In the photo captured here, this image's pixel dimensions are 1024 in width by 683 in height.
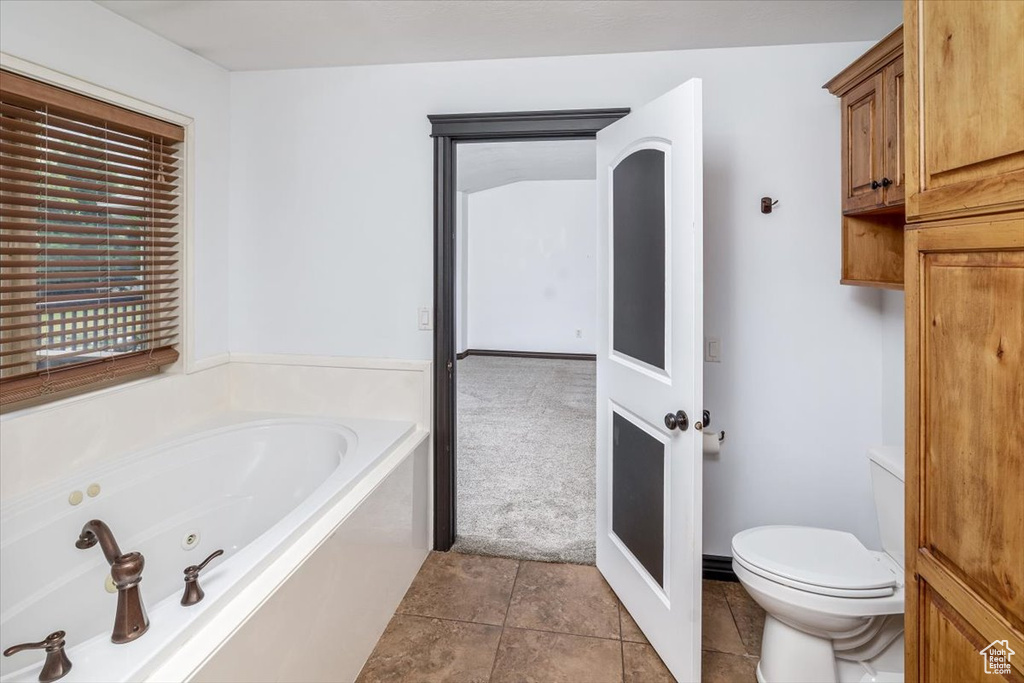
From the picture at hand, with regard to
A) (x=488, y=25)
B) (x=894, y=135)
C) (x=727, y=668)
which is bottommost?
(x=727, y=668)

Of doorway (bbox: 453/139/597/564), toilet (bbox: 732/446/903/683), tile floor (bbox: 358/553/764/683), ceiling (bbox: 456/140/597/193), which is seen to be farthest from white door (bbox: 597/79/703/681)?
ceiling (bbox: 456/140/597/193)

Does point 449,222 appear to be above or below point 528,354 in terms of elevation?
above

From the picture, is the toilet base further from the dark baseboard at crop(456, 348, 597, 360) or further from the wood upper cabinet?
the dark baseboard at crop(456, 348, 597, 360)

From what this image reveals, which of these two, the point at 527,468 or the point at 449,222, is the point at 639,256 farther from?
the point at 527,468

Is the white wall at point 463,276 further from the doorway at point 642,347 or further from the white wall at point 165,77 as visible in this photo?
the doorway at point 642,347

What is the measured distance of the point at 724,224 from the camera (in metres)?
2.25

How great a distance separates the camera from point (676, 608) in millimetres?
1746

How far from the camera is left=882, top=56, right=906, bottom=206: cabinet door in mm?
1608

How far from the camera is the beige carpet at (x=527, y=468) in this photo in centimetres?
261

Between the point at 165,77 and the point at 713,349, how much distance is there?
8.62ft

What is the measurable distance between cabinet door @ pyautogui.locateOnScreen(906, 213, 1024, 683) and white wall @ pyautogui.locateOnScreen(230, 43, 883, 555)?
125 cm

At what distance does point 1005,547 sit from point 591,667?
1.35 metres

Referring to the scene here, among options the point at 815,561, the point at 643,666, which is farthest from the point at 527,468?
the point at 815,561

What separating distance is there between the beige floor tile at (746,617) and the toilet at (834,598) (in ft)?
0.66
